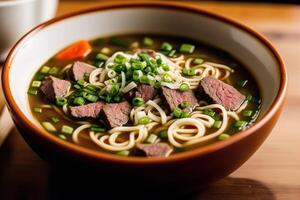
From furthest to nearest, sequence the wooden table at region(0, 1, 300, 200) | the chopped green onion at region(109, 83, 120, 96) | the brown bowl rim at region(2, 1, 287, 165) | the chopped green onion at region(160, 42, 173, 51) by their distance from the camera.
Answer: the chopped green onion at region(160, 42, 173, 51) < the chopped green onion at region(109, 83, 120, 96) < the wooden table at region(0, 1, 300, 200) < the brown bowl rim at region(2, 1, 287, 165)

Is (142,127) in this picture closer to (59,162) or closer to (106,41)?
(59,162)

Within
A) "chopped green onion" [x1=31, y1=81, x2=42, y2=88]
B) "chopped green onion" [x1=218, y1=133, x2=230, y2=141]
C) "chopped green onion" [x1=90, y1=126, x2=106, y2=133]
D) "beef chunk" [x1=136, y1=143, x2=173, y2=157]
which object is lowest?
"chopped green onion" [x1=31, y1=81, x2=42, y2=88]

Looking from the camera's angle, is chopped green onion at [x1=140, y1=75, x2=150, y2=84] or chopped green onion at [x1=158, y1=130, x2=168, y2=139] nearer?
chopped green onion at [x1=158, y1=130, x2=168, y2=139]

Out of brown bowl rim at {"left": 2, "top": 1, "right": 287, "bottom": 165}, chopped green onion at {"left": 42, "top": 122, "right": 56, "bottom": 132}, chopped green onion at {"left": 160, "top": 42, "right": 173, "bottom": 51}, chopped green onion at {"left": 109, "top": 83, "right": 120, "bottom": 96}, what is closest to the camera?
brown bowl rim at {"left": 2, "top": 1, "right": 287, "bottom": 165}

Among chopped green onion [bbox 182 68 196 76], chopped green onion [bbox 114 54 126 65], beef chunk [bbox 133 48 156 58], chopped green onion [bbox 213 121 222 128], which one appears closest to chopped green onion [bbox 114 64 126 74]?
chopped green onion [bbox 114 54 126 65]

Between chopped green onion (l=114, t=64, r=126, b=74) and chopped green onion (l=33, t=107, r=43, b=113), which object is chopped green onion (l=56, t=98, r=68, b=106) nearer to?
chopped green onion (l=33, t=107, r=43, b=113)

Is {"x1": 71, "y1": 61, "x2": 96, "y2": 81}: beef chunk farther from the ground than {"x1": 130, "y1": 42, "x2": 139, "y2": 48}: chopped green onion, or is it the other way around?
{"x1": 130, "y1": 42, "x2": 139, "y2": 48}: chopped green onion

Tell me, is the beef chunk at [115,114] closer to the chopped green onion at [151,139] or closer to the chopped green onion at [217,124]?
the chopped green onion at [151,139]

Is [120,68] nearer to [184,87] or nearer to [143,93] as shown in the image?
[143,93]
